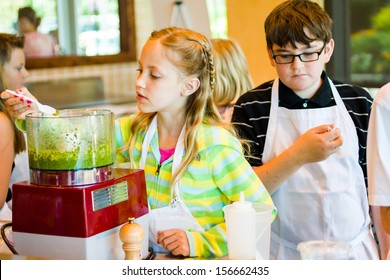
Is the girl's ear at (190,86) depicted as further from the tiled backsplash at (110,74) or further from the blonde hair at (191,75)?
the tiled backsplash at (110,74)

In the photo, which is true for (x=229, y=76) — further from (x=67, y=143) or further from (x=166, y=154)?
(x=67, y=143)

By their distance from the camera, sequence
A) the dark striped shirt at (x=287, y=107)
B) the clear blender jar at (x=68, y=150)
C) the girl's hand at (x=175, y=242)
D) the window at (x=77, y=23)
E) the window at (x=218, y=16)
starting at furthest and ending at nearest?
the window at (x=218, y=16) → the window at (x=77, y=23) → the dark striped shirt at (x=287, y=107) → the girl's hand at (x=175, y=242) → the clear blender jar at (x=68, y=150)

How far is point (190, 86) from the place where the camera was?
187 centimetres

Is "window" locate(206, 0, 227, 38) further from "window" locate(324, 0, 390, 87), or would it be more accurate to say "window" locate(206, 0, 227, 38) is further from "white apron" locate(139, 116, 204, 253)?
"white apron" locate(139, 116, 204, 253)

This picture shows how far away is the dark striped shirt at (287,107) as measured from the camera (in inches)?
79.8

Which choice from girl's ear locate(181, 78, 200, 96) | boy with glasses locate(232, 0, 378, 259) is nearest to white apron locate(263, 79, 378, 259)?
boy with glasses locate(232, 0, 378, 259)

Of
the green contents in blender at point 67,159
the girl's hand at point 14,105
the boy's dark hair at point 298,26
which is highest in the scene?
the boy's dark hair at point 298,26

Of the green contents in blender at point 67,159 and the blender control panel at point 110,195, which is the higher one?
the green contents in blender at point 67,159

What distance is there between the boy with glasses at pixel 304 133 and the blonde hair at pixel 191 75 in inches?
7.9

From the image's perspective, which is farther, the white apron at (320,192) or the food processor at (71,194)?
the white apron at (320,192)

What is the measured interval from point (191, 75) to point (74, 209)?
0.56 metres

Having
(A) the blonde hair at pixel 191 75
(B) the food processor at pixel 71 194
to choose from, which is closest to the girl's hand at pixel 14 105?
(A) the blonde hair at pixel 191 75

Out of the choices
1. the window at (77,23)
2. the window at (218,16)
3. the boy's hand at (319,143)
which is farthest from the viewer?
the window at (218,16)

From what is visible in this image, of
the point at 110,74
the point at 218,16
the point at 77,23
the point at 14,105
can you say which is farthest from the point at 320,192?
the point at 77,23
